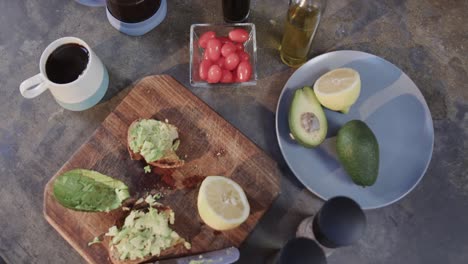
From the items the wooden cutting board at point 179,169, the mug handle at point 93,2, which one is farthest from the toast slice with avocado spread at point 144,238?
the mug handle at point 93,2

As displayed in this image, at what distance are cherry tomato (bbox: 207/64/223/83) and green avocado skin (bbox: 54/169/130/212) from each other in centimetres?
37

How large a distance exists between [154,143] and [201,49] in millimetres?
332

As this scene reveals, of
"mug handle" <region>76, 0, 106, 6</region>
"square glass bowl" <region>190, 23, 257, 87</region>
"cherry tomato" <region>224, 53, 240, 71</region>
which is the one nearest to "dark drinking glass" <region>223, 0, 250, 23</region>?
"square glass bowl" <region>190, 23, 257, 87</region>

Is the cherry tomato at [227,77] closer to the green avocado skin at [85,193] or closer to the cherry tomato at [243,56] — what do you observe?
the cherry tomato at [243,56]

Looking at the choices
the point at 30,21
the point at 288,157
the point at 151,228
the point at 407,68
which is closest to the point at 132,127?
the point at 151,228

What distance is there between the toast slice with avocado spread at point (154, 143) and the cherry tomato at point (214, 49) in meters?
0.23

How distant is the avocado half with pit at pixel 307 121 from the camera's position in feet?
3.43

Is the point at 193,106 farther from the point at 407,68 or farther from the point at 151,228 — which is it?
the point at 407,68

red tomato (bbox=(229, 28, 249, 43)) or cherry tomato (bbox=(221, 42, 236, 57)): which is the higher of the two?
red tomato (bbox=(229, 28, 249, 43))

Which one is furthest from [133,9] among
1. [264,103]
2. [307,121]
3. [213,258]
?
[213,258]

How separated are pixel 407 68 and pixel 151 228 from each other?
84 centimetres

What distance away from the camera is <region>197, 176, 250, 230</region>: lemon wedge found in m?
0.98

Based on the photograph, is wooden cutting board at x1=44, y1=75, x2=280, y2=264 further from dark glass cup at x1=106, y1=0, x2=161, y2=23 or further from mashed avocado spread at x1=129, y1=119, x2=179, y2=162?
dark glass cup at x1=106, y1=0, x2=161, y2=23

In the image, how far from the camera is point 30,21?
1278 mm
